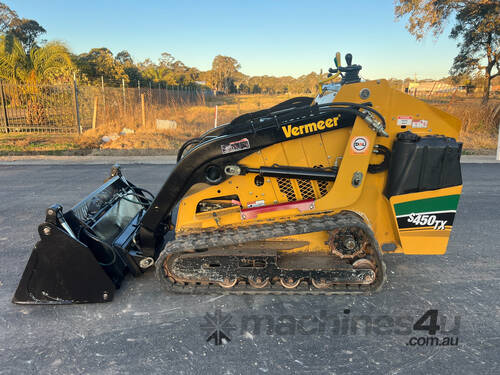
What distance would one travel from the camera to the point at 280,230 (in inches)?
128

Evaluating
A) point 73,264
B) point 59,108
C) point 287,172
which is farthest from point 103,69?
point 287,172

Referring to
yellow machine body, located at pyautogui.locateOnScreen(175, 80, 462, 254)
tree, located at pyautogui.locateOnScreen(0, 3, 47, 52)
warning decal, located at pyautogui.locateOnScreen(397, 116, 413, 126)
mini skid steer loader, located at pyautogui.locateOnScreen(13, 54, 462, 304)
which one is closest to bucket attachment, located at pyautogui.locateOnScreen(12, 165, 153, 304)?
mini skid steer loader, located at pyautogui.locateOnScreen(13, 54, 462, 304)

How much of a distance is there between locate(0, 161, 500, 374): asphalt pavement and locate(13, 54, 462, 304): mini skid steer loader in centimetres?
18

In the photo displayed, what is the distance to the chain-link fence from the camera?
581 inches

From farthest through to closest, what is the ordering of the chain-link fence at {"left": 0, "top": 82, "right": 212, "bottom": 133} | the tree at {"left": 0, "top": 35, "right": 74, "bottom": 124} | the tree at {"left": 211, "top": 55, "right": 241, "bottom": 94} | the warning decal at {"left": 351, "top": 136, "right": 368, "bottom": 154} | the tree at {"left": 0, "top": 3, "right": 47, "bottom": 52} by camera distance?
the tree at {"left": 211, "top": 55, "right": 241, "bottom": 94}
the tree at {"left": 0, "top": 3, "right": 47, "bottom": 52}
the tree at {"left": 0, "top": 35, "right": 74, "bottom": 124}
the chain-link fence at {"left": 0, "top": 82, "right": 212, "bottom": 133}
the warning decal at {"left": 351, "top": 136, "right": 368, "bottom": 154}

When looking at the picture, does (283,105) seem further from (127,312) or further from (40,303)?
(40,303)

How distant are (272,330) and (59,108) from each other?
15793 mm

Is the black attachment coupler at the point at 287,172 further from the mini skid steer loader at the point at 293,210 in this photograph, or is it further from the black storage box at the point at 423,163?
the black storage box at the point at 423,163

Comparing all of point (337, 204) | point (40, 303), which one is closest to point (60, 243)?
point (40, 303)

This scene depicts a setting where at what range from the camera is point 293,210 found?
137 inches

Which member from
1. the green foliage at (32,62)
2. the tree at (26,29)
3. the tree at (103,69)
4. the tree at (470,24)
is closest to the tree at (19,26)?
the tree at (26,29)

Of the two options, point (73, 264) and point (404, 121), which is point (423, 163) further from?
point (73, 264)

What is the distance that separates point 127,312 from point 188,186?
1.30 metres

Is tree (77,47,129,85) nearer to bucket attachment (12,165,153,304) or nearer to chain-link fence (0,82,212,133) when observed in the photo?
chain-link fence (0,82,212,133)
